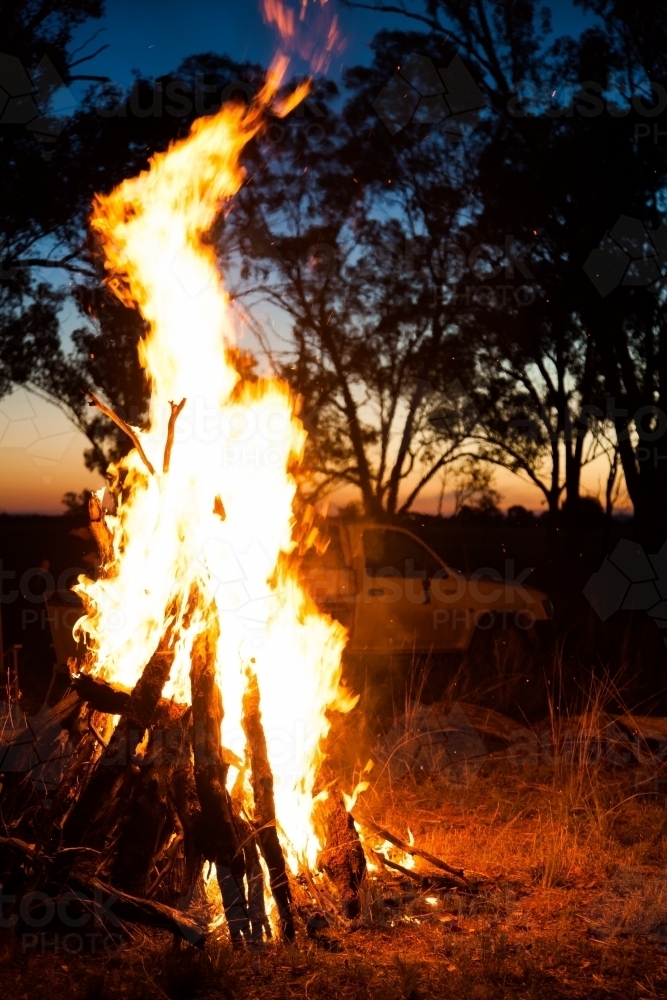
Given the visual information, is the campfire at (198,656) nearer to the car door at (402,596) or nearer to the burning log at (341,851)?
the burning log at (341,851)

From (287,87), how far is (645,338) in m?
7.12

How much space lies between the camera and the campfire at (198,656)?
4340 mm

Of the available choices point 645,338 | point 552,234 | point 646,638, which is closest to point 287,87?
point 552,234

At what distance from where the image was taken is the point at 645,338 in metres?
15.9

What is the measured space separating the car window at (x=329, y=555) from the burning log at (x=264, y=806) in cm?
576

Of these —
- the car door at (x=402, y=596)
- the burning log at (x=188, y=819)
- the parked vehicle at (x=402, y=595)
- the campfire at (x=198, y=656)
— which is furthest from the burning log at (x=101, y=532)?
the car door at (x=402, y=596)

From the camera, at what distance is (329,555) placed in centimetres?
1074

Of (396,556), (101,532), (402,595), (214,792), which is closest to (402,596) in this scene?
(402,595)

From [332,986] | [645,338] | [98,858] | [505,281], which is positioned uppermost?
[505,281]

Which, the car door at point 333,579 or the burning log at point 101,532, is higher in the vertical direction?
the burning log at point 101,532

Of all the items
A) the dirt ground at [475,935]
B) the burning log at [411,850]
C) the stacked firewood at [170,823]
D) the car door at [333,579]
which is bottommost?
the dirt ground at [475,935]

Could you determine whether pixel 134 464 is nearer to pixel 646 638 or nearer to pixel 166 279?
pixel 166 279

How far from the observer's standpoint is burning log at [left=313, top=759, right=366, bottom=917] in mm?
4496

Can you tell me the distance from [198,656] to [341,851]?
1.12m
